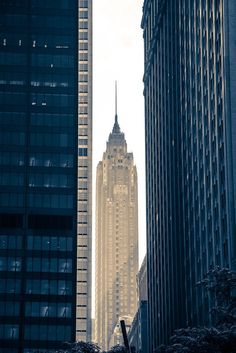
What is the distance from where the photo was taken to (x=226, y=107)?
4139 inches

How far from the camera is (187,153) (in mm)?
135250

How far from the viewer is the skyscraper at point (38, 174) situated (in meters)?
145

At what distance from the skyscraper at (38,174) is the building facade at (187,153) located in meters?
16.7

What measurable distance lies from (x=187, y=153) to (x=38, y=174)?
29.4m

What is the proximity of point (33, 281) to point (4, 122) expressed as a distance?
27997 mm

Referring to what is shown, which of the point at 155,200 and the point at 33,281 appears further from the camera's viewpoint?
the point at 155,200

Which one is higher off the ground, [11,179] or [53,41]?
[53,41]

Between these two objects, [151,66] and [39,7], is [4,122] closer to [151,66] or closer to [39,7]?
[39,7]

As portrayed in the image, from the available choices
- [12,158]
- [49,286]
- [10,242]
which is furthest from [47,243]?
[12,158]

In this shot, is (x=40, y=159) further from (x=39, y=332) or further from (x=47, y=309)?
(x=39, y=332)

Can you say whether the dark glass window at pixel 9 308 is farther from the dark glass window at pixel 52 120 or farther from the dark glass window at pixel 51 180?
the dark glass window at pixel 52 120

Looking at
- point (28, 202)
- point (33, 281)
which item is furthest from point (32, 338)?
point (28, 202)

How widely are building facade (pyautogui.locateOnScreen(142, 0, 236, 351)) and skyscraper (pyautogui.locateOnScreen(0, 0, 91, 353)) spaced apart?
1669cm

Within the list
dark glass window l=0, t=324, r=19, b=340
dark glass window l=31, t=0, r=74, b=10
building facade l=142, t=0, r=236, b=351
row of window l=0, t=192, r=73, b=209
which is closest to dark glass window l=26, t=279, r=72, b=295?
dark glass window l=0, t=324, r=19, b=340
